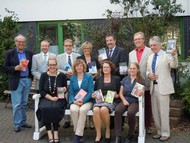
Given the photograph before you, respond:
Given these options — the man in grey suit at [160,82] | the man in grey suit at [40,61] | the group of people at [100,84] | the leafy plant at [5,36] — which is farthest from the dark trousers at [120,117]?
the leafy plant at [5,36]

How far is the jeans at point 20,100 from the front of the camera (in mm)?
7148

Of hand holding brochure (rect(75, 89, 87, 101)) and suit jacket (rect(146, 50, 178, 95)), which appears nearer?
Result: suit jacket (rect(146, 50, 178, 95))

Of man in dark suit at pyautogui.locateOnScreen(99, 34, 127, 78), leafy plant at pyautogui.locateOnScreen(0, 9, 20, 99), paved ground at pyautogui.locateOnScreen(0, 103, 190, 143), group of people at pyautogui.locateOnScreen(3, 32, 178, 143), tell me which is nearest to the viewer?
group of people at pyautogui.locateOnScreen(3, 32, 178, 143)

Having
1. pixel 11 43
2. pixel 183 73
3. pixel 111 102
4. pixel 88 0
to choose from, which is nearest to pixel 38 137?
pixel 111 102

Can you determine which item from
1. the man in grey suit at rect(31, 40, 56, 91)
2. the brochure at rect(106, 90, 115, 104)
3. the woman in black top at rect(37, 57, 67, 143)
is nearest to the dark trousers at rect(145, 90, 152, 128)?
the brochure at rect(106, 90, 115, 104)

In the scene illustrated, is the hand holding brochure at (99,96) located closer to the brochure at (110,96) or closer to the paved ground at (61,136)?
the brochure at (110,96)

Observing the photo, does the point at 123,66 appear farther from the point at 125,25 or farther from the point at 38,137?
the point at 125,25

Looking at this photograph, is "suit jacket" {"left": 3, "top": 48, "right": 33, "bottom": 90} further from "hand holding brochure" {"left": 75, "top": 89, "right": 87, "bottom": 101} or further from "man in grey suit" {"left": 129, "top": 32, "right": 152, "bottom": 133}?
"man in grey suit" {"left": 129, "top": 32, "right": 152, "bottom": 133}

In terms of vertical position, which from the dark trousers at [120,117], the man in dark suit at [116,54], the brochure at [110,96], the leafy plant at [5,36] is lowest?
the dark trousers at [120,117]

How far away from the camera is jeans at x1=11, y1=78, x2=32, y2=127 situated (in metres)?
7.15

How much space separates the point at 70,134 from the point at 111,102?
48.7 inches

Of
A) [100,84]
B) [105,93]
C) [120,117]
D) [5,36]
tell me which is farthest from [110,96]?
[5,36]

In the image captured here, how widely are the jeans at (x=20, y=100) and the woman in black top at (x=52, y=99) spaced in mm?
619

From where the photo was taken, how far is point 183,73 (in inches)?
315
